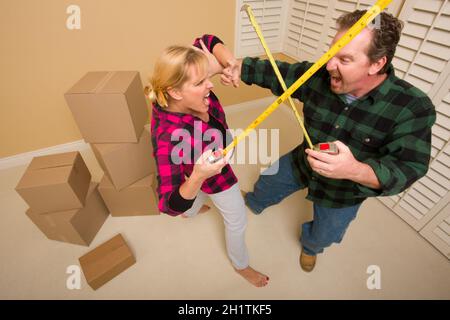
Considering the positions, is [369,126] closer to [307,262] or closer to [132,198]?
[307,262]

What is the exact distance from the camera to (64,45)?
64.8 inches

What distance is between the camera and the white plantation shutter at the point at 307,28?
6.04 ft

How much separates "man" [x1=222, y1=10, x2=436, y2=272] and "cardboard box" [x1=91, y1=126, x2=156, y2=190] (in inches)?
25.0

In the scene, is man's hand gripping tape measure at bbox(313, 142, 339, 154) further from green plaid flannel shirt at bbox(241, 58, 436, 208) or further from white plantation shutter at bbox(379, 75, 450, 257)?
white plantation shutter at bbox(379, 75, 450, 257)

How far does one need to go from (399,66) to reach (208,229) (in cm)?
146

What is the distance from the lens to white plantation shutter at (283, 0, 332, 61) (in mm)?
1841

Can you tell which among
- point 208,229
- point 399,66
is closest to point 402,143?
point 399,66

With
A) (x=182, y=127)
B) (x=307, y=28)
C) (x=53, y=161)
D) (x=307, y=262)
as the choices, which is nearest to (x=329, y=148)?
(x=182, y=127)

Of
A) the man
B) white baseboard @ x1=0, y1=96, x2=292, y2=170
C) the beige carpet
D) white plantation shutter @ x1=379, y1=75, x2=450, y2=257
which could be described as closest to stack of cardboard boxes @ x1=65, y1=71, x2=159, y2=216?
the beige carpet

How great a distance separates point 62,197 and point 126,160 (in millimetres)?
362

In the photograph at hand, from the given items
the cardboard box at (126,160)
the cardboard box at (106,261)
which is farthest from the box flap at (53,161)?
the cardboard box at (106,261)

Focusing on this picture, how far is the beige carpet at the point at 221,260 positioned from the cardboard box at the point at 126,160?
0.35 m
